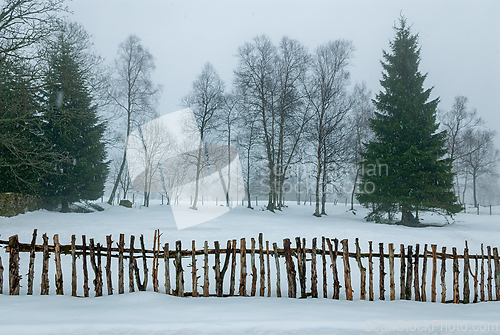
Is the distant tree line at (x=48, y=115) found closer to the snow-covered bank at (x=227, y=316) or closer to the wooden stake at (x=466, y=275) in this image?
the snow-covered bank at (x=227, y=316)

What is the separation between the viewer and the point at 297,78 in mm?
20312

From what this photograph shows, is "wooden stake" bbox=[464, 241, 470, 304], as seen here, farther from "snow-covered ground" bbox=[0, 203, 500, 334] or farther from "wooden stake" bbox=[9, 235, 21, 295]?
"wooden stake" bbox=[9, 235, 21, 295]

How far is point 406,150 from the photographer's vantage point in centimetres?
1478

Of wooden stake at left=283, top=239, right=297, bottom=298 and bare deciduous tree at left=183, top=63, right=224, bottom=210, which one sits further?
bare deciduous tree at left=183, top=63, right=224, bottom=210

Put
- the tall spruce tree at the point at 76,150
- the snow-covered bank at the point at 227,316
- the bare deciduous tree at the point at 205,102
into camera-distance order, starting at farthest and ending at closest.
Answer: the bare deciduous tree at the point at 205,102
the tall spruce tree at the point at 76,150
the snow-covered bank at the point at 227,316

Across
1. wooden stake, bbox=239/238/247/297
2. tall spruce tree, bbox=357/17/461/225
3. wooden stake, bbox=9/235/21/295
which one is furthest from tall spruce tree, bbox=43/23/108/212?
tall spruce tree, bbox=357/17/461/225

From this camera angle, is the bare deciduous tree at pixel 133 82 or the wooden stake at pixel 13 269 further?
the bare deciduous tree at pixel 133 82

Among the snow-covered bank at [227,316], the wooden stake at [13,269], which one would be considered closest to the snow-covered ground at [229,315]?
the snow-covered bank at [227,316]

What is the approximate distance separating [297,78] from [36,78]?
1549cm

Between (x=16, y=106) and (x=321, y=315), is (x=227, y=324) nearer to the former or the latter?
(x=321, y=315)

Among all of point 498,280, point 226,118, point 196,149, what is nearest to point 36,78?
point 498,280

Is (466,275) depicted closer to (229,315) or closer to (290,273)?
(290,273)

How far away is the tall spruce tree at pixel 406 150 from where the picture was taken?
559 inches

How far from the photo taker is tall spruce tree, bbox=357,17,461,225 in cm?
1421
